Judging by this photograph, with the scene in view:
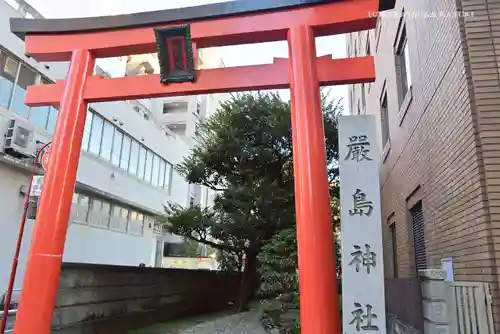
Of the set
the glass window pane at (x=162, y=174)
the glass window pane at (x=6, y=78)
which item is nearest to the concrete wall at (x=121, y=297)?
the glass window pane at (x=6, y=78)

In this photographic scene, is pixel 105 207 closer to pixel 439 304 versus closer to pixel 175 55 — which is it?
pixel 175 55

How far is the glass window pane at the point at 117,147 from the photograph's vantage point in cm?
1825

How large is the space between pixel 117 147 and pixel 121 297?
10.7 meters

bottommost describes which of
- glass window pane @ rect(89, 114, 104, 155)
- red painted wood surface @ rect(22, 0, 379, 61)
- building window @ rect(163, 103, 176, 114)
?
red painted wood surface @ rect(22, 0, 379, 61)

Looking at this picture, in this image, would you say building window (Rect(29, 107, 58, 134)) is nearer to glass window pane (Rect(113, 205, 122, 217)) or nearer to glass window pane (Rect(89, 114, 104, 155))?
glass window pane (Rect(89, 114, 104, 155))

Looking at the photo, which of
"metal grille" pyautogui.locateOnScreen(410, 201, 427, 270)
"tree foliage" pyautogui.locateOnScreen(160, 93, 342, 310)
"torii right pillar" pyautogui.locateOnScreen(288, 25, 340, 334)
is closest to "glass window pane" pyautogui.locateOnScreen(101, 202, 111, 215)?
"tree foliage" pyautogui.locateOnScreen(160, 93, 342, 310)

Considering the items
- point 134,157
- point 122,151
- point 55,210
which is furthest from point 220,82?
point 134,157

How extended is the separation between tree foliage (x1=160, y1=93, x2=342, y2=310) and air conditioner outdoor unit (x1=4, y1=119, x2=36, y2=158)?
5.01 metres

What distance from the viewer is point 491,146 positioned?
401 cm

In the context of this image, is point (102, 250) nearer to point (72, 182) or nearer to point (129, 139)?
point (129, 139)

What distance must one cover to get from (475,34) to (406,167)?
13.9ft

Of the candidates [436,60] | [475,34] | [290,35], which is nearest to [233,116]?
[290,35]

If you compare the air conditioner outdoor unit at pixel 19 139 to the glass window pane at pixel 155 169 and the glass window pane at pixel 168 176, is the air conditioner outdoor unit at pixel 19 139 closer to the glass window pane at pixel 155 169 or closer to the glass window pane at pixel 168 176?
the glass window pane at pixel 155 169

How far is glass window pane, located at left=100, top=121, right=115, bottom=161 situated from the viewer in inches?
680
